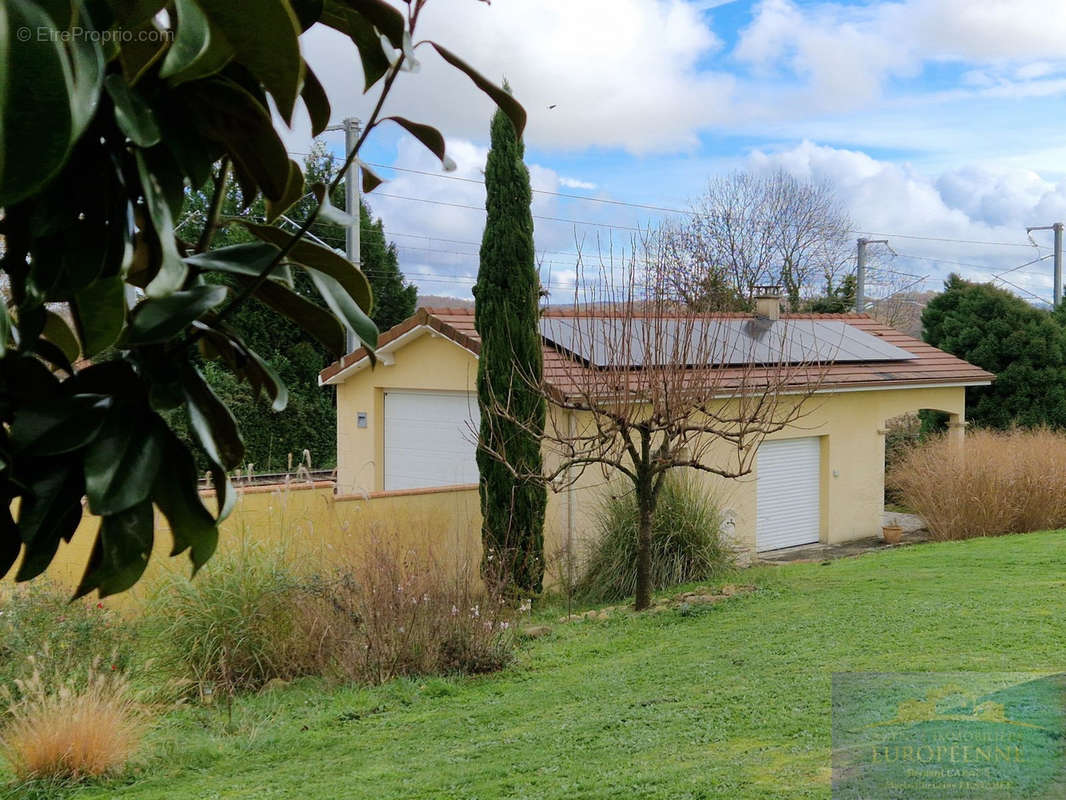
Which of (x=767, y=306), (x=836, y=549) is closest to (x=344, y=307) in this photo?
(x=836, y=549)

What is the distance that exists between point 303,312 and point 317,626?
7413 mm

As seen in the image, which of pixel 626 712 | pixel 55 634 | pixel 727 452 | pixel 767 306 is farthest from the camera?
pixel 767 306

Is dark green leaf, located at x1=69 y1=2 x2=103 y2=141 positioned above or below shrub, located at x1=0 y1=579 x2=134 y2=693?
above

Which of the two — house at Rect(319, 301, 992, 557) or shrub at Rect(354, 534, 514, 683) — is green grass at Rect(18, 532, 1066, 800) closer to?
shrub at Rect(354, 534, 514, 683)

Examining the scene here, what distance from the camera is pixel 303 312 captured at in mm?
1583

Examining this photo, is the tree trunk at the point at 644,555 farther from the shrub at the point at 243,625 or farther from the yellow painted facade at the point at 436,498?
the shrub at the point at 243,625

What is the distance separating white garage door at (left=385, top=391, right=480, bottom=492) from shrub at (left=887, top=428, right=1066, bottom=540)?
322 inches

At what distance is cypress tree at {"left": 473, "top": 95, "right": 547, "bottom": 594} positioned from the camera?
12836 mm

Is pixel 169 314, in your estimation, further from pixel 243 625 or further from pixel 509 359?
pixel 509 359

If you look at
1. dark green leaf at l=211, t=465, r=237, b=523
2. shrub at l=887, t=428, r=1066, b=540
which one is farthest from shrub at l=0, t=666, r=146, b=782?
shrub at l=887, t=428, r=1066, b=540

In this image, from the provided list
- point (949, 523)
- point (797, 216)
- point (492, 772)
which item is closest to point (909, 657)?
point (492, 772)

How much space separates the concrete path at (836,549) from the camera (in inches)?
653

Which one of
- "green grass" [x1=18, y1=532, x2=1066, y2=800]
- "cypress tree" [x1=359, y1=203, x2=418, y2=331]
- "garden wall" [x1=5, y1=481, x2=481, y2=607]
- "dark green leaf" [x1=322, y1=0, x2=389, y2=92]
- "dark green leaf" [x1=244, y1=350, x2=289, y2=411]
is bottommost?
"green grass" [x1=18, y1=532, x2=1066, y2=800]

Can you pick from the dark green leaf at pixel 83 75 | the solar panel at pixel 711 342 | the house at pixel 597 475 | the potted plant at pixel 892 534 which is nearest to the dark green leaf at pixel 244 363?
the dark green leaf at pixel 83 75
